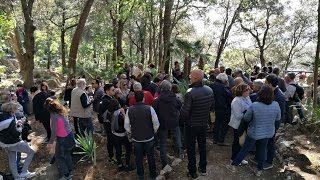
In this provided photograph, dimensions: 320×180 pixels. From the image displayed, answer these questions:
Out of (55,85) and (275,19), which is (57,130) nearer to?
(55,85)

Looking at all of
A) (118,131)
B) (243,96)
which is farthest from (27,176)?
(243,96)

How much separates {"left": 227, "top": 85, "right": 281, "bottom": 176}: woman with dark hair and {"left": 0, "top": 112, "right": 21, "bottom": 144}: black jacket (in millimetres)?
4356

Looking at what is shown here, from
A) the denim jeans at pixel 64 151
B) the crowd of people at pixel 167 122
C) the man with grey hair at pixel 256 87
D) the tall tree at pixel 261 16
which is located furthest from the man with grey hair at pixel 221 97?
the tall tree at pixel 261 16

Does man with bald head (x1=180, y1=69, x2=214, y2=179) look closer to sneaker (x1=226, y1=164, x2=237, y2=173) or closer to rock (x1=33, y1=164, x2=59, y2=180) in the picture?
sneaker (x1=226, y1=164, x2=237, y2=173)

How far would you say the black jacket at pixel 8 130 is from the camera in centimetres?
619

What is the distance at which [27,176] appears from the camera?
23.0 feet

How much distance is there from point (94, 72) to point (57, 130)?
9225 millimetres

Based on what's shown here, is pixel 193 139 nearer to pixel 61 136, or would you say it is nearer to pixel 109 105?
pixel 109 105

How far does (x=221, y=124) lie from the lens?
790cm

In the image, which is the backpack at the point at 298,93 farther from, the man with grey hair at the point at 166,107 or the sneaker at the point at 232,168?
the man with grey hair at the point at 166,107

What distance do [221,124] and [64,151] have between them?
3.67m

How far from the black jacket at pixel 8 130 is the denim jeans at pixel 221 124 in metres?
4.25

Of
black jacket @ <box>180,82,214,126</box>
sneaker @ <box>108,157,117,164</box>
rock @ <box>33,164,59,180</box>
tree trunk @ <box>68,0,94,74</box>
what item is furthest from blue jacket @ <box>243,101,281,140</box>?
tree trunk @ <box>68,0,94,74</box>

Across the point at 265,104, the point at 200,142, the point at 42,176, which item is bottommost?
the point at 42,176
